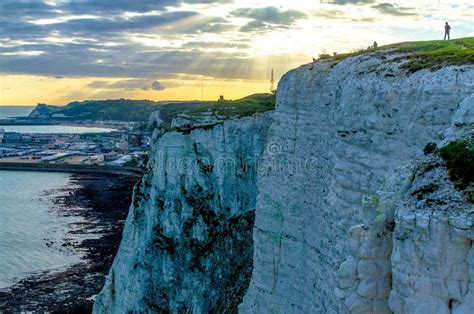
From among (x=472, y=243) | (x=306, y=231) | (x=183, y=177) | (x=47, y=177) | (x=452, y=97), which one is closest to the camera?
(x=472, y=243)

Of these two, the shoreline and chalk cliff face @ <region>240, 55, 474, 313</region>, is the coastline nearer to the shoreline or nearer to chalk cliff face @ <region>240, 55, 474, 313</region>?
the shoreline

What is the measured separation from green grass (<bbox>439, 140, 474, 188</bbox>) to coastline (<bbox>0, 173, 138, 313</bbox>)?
136ft

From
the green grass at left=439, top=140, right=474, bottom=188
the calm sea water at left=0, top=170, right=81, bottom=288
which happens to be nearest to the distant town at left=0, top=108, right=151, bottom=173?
the calm sea water at left=0, top=170, right=81, bottom=288

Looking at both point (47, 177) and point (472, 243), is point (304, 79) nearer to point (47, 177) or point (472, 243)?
point (472, 243)

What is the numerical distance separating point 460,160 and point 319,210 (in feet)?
32.8

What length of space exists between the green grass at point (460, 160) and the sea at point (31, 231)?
1911 inches

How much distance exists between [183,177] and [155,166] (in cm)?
186

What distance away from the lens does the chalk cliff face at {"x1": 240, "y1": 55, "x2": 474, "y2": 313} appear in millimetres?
11367

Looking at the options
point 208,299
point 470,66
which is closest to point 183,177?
point 208,299

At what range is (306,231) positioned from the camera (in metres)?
19.3

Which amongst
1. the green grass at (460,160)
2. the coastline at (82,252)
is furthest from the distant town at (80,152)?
the green grass at (460,160)

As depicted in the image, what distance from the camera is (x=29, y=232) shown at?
71688mm

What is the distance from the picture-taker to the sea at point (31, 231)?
188 ft

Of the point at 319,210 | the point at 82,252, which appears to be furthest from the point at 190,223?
the point at 82,252
